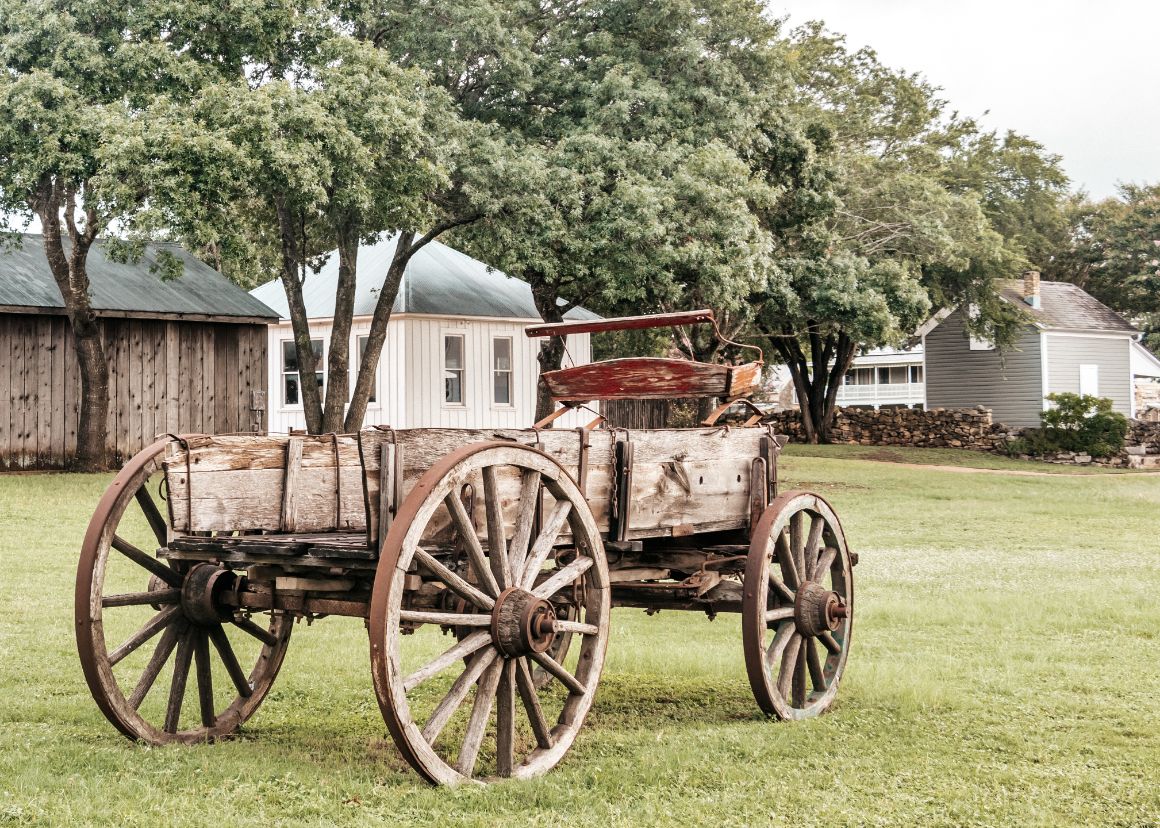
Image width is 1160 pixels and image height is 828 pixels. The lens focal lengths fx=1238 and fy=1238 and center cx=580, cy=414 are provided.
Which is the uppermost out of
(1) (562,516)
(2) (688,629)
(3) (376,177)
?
(3) (376,177)

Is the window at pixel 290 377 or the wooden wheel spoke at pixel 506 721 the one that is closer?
the wooden wheel spoke at pixel 506 721

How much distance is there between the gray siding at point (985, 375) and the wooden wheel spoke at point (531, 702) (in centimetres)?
3554

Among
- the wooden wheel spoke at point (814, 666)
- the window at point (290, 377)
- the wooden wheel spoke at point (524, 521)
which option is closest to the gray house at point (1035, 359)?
the window at point (290, 377)

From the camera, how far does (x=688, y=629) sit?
9914mm

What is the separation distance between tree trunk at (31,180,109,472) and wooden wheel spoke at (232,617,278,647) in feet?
52.1

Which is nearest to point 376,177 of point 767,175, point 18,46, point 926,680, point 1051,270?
point 18,46

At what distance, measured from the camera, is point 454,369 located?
2850 centimetres

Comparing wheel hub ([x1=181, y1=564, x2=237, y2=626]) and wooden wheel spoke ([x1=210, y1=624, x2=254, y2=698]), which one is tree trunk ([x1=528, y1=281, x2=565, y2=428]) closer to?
wooden wheel spoke ([x1=210, y1=624, x2=254, y2=698])

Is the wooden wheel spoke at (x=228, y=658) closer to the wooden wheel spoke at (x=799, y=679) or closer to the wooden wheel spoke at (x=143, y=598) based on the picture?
the wooden wheel spoke at (x=143, y=598)

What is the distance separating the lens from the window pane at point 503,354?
29.3 meters

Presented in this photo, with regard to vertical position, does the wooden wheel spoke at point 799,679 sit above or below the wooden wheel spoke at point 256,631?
below

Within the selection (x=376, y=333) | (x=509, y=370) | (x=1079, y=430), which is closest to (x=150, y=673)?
(x=376, y=333)

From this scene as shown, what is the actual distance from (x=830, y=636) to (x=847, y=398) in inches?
2094

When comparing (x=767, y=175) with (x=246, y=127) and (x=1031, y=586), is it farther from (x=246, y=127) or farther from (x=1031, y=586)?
(x=1031, y=586)
